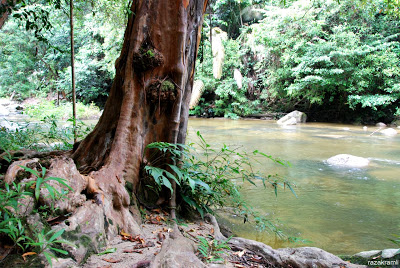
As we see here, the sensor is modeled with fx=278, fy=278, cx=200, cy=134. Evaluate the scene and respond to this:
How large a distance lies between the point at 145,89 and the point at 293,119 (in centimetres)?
1375

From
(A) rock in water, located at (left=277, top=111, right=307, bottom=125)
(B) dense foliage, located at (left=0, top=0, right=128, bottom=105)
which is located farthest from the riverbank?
(B) dense foliage, located at (left=0, top=0, right=128, bottom=105)

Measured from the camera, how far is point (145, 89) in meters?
2.28

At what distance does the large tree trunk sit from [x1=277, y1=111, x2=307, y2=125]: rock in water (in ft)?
43.5

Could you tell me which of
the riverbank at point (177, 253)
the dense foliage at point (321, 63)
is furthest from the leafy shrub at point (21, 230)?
the dense foliage at point (321, 63)

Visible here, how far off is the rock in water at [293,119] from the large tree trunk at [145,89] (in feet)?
43.5

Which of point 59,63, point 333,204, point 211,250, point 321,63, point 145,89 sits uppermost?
point 59,63

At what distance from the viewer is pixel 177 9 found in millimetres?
2322

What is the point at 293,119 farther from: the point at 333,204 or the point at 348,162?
the point at 333,204

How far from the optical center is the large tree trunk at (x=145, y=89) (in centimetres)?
221

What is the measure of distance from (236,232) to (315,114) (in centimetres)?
1607

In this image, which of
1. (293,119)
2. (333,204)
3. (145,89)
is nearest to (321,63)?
(293,119)

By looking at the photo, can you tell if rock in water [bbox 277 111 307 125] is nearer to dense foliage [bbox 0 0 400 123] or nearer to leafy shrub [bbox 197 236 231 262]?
dense foliage [bbox 0 0 400 123]

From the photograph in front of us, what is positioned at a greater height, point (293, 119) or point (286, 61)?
point (286, 61)

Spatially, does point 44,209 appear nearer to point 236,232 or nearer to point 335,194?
point 236,232
